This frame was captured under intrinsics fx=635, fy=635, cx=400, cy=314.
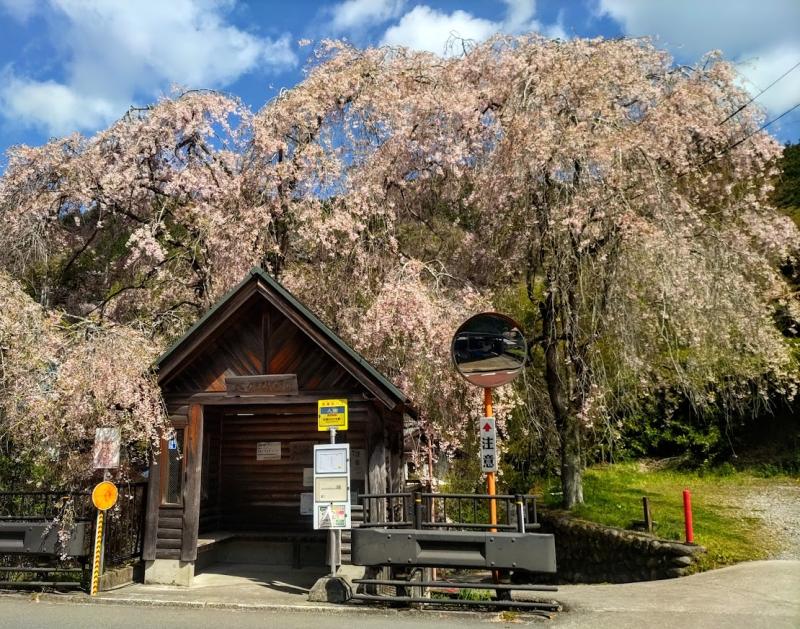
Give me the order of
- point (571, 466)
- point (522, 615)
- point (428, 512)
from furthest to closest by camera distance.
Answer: point (571, 466) → point (428, 512) → point (522, 615)

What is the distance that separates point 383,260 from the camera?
14688 millimetres

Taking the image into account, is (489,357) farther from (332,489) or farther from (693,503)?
(693,503)

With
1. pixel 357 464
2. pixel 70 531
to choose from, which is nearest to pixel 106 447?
pixel 70 531

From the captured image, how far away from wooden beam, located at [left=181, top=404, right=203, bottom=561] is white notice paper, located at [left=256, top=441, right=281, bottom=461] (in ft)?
7.52

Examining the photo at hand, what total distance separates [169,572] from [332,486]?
327 cm

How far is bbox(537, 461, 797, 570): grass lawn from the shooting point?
12.1m

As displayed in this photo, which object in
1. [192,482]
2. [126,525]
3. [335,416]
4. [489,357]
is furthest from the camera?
[126,525]

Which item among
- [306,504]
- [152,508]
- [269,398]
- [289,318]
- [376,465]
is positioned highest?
[289,318]

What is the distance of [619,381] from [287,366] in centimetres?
823

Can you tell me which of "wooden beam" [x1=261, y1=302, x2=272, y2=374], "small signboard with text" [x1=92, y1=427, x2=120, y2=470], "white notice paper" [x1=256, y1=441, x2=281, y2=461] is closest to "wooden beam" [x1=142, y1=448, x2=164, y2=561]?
"small signboard with text" [x1=92, y1=427, x2=120, y2=470]

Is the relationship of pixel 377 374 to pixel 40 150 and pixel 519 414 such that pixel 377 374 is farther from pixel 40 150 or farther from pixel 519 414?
pixel 40 150

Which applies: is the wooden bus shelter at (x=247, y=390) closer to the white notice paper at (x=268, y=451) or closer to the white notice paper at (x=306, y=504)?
the white notice paper at (x=306, y=504)

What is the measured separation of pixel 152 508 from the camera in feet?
33.5

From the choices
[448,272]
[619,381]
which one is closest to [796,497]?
[619,381]
